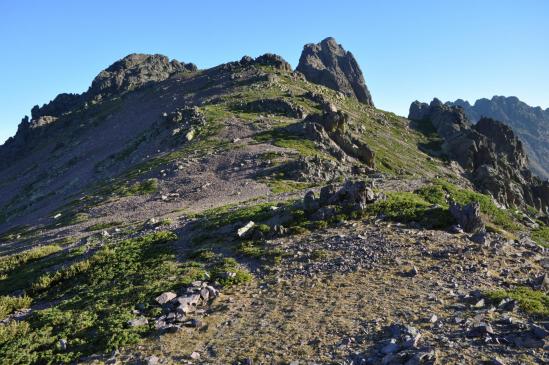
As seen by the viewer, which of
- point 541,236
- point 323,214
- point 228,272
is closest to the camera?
point 228,272

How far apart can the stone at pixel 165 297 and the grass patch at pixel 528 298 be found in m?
12.1

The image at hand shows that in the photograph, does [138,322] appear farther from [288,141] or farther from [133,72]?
[133,72]

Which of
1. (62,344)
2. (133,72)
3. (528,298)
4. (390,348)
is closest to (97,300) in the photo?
(62,344)

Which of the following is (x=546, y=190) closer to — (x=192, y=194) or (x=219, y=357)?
(x=192, y=194)

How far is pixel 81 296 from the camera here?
21.3 m

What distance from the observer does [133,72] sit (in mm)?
153125

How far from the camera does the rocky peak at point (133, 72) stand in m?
146

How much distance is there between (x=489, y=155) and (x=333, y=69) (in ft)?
254

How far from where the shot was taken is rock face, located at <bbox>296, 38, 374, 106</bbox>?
495ft

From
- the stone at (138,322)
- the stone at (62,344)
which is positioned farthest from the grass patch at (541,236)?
the stone at (62,344)

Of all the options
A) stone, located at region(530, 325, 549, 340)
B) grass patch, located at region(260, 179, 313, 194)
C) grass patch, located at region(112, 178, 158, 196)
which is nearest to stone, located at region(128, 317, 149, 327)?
stone, located at region(530, 325, 549, 340)

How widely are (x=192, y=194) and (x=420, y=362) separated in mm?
34619

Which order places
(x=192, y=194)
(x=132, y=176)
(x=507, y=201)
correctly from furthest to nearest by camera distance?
(x=507, y=201) < (x=132, y=176) < (x=192, y=194)

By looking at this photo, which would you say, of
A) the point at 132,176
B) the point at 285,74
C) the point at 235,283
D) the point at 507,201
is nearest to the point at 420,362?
the point at 235,283
